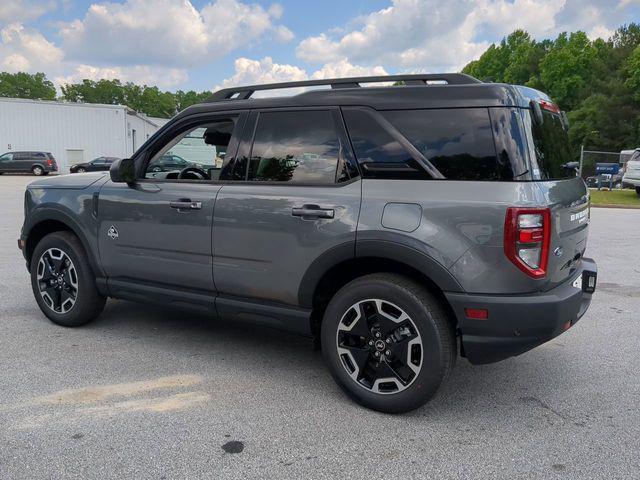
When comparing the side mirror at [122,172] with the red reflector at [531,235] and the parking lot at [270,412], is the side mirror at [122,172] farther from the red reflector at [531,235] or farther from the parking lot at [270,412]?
the red reflector at [531,235]

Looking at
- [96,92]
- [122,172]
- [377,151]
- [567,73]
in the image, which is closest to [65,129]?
[122,172]

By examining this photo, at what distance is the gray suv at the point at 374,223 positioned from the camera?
294cm

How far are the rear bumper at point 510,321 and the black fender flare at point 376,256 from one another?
11cm

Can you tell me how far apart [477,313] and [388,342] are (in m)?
0.55

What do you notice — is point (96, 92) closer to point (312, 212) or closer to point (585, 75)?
point (585, 75)

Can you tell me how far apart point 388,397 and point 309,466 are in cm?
72

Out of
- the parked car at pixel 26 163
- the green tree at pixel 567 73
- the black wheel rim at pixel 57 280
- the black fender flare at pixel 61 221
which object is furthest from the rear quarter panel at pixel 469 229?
the green tree at pixel 567 73

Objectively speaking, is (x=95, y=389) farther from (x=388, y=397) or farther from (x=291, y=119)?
(x=291, y=119)

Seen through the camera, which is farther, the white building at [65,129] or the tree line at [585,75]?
the tree line at [585,75]

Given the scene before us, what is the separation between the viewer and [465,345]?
305cm

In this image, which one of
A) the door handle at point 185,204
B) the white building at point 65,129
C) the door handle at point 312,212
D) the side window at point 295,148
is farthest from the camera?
the white building at point 65,129

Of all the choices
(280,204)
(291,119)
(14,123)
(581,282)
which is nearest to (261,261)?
(280,204)

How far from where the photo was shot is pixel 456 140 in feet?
10.0

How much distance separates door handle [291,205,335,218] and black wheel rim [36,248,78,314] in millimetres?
2258
